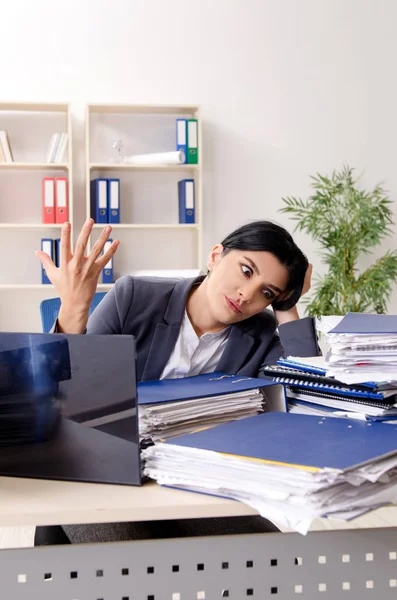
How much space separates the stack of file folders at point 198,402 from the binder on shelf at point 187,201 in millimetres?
3510

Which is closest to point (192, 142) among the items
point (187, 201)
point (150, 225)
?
point (187, 201)

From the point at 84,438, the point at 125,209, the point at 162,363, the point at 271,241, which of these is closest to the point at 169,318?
the point at 162,363

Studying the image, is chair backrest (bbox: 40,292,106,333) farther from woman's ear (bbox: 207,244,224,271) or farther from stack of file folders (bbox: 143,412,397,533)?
stack of file folders (bbox: 143,412,397,533)

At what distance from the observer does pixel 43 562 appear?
871 mm

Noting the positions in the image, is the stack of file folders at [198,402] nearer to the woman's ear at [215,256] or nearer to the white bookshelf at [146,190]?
the woman's ear at [215,256]

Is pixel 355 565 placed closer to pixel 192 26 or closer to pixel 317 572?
pixel 317 572

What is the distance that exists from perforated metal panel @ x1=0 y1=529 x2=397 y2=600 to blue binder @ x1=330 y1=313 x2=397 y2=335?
0.35 metres

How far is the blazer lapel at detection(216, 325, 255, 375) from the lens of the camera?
5.49 feet

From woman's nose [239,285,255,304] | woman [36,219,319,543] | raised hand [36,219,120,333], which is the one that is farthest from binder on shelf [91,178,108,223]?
raised hand [36,219,120,333]

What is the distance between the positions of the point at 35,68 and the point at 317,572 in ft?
14.9

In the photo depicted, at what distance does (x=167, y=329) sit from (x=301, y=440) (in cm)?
78

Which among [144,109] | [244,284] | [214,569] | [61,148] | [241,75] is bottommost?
[214,569]

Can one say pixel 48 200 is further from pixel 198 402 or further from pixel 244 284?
pixel 198 402

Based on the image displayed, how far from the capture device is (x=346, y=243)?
4703 millimetres
